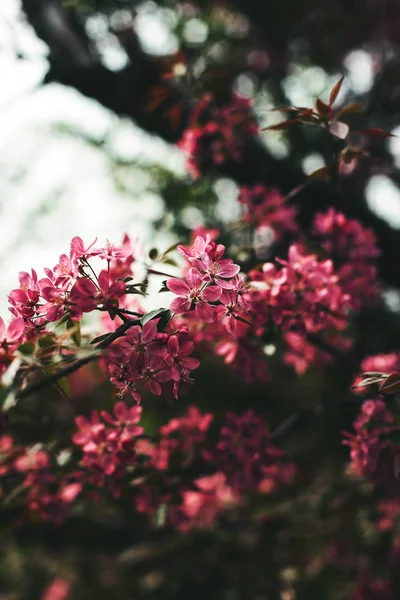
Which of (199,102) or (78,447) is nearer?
(78,447)

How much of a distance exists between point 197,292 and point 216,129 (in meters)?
1.61

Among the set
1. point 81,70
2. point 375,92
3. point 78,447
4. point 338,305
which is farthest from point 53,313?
point 375,92

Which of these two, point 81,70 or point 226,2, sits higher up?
point 81,70

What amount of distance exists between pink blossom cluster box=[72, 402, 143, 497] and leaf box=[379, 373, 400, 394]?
62 centimetres

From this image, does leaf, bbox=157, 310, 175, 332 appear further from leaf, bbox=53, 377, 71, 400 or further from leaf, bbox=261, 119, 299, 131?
leaf, bbox=261, 119, 299, 131

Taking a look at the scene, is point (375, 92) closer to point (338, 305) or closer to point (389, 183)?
point (389, 183)

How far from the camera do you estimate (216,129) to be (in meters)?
2.42

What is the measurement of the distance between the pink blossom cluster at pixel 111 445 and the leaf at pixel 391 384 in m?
0.62

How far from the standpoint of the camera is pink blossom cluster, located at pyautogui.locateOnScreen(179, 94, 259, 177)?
2.41 metres

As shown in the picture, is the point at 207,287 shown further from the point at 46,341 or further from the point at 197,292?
the point at 46,341

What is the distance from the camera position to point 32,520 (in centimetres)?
167

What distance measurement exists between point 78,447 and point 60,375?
0.72 meters

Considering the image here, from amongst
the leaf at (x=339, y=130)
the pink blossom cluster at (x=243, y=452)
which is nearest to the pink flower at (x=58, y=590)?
the pink blossom cluster at (x=243, y=452)

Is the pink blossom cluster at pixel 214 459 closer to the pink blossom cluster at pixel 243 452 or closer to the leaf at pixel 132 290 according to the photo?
the pink blossom cluster at pixel 243 452
